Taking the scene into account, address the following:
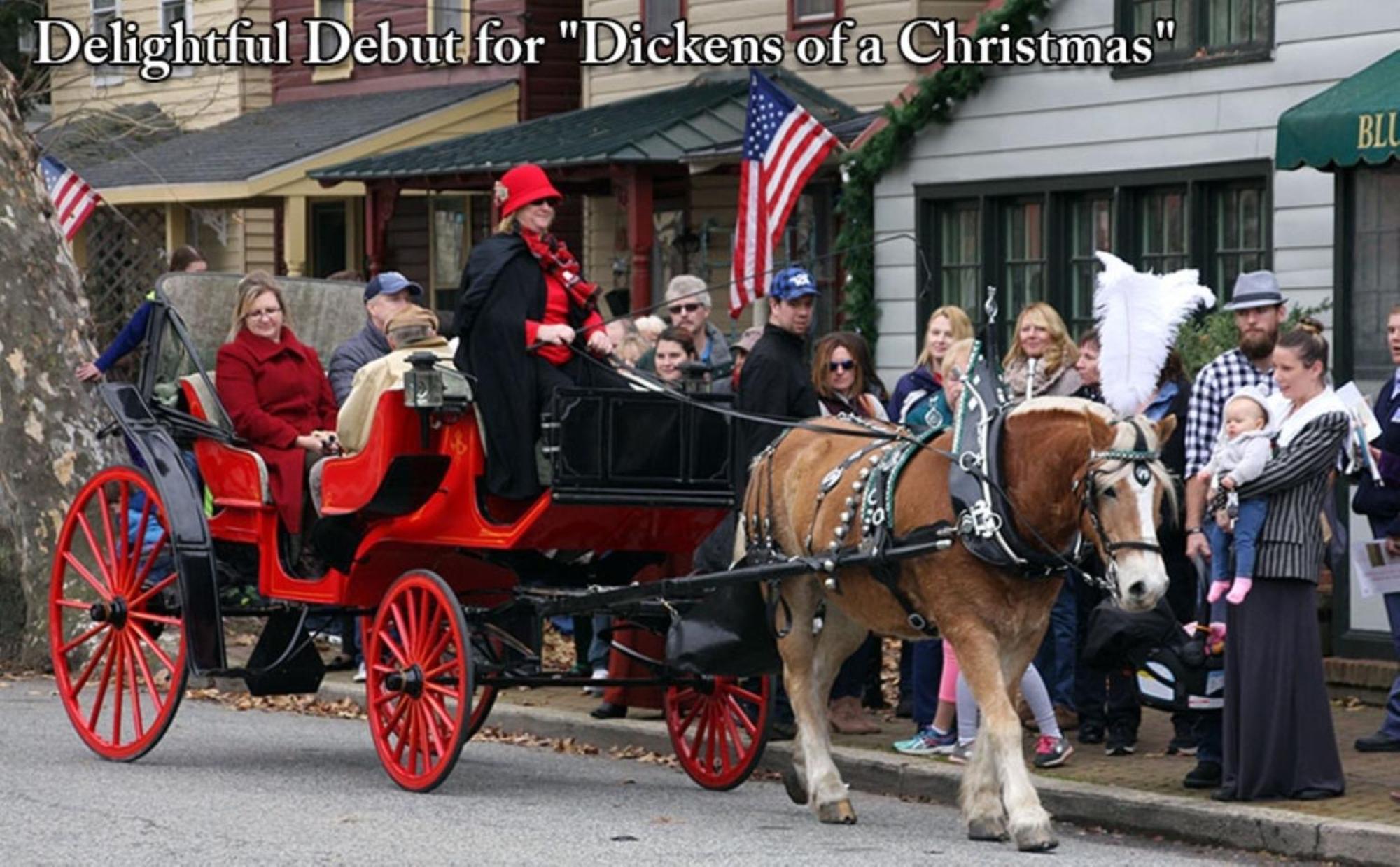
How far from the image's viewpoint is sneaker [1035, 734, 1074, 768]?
35.2 ft

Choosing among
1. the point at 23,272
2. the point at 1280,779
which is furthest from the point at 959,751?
the point at 23,272

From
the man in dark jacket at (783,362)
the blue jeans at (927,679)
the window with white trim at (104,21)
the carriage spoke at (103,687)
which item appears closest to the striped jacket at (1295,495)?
the blue jeans at (927,679)

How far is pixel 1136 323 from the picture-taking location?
9258 millimetres

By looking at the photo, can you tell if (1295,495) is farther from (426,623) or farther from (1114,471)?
(426,623)

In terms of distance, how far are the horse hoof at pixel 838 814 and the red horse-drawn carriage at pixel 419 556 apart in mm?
711

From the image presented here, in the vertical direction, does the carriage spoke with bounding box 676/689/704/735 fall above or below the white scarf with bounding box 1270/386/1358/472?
below

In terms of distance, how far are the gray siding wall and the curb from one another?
5528 millimetres

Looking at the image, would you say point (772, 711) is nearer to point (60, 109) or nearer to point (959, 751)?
point (959, 751)

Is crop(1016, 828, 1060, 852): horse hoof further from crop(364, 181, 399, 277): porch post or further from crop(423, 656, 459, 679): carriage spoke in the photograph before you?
crop(364, 181, 399, 277): porch post

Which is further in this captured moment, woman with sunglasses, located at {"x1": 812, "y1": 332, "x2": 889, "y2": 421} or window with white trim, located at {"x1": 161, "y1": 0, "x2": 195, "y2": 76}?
window with white trim, located at {"x1": 161, "y1": 0, "x2": 195, "y2": 76}

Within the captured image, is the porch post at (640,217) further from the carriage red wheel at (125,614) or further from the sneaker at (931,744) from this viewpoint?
the sneaker at (931,744)

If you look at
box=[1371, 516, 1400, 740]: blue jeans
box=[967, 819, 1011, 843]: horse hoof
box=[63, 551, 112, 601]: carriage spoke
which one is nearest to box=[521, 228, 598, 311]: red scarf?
box=[63, 551, 112, 601]: carriage spoke

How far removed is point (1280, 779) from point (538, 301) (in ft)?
11.8

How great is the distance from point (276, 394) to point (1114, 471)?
469cm
